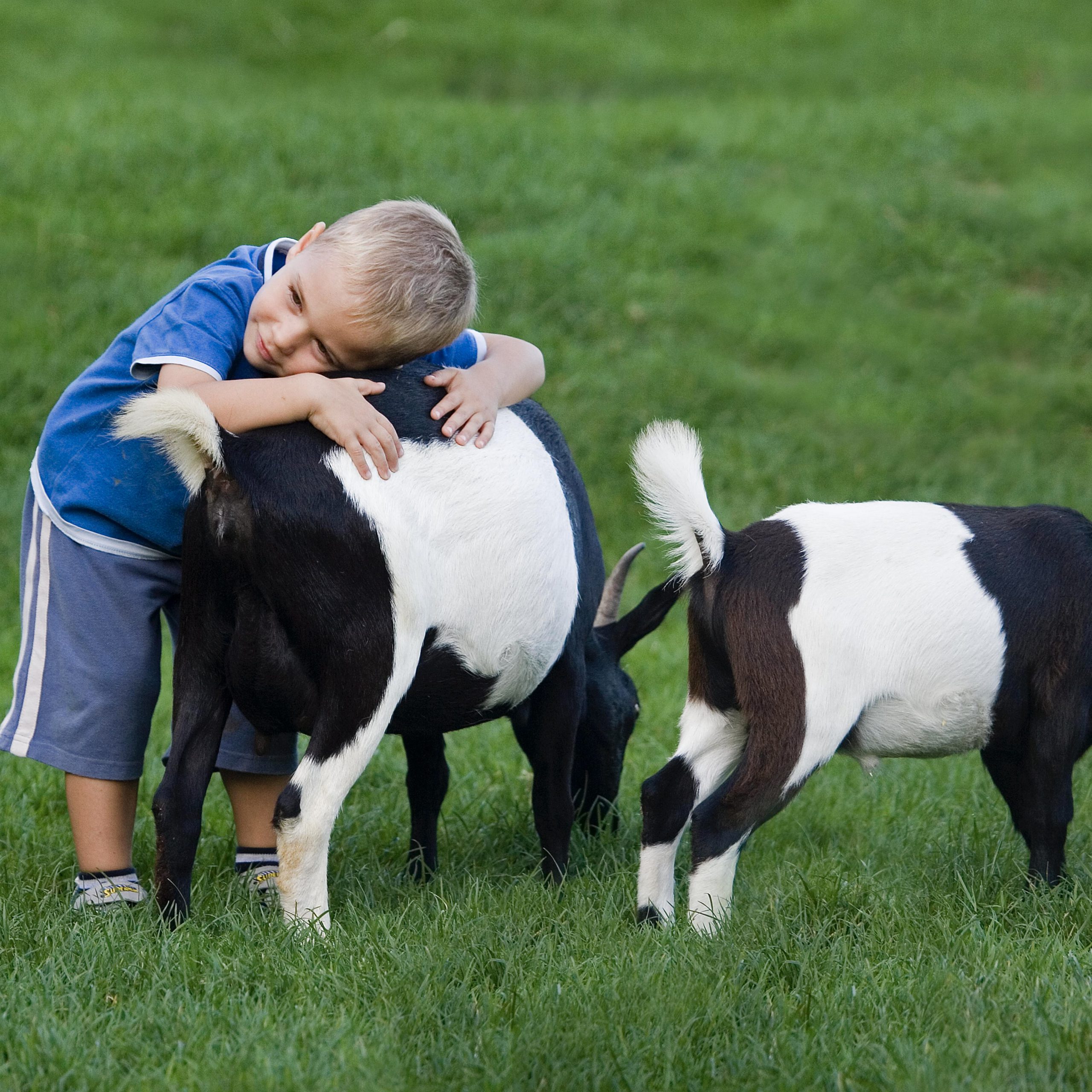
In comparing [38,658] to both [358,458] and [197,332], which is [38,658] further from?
[358,458]

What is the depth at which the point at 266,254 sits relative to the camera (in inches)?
136

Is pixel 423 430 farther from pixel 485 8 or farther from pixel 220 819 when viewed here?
pixel 485 8

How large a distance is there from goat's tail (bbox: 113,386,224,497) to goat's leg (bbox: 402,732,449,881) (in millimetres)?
1212

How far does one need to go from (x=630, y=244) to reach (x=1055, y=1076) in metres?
8.69

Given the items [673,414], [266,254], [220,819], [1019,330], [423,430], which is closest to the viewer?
[423,430]

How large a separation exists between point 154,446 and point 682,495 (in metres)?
1.27

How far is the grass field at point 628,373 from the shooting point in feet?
8.59

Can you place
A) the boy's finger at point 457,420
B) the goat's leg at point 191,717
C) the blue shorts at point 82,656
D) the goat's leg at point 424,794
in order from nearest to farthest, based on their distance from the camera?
1. the goat's leg at point 191,717
2. the boy's finger at point 457,420
3. the blue shorts at point 82,656
4. the goat's leg at point 424,794

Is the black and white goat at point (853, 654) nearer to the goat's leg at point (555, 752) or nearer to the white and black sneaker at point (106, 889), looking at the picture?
the goat's leg at point (555, 752)

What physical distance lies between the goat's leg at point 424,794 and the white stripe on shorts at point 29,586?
1052 mm

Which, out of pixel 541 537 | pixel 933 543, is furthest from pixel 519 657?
pixel 933 543

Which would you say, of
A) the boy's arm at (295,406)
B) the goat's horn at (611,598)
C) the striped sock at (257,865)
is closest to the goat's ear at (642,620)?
the goat's horn at (611,598)

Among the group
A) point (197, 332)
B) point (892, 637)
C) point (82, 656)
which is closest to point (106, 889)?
point (82, 656)

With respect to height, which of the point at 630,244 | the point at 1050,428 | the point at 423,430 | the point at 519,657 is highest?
the point at 423,430
